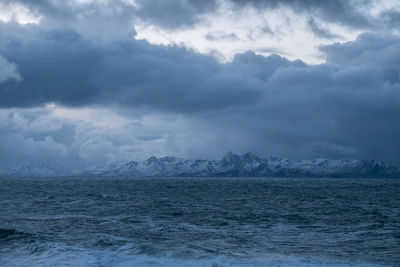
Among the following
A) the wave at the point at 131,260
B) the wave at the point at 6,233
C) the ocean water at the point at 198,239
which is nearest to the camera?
the wave at the point at 131,260

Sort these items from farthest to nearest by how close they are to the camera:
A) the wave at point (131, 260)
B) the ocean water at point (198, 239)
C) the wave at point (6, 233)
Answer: the wave at point (6, 233) → the ocean water at point (198, 239) → the wave at point (131, 260)

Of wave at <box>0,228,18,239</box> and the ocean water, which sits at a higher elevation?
wave at <box>0,228,18,239</box>

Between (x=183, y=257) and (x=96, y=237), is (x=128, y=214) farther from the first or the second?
(x=183, y=257)

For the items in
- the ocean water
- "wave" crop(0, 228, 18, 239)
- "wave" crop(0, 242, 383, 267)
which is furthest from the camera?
"wave" crop(0, 228, 18, 239)

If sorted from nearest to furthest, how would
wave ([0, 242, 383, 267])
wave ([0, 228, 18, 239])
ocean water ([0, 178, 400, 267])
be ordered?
1. wave ([0, 242, 383, 267])
2. ocean water ([0, 178, 400, 267])
3. wave ([0, 228, 18, 239])

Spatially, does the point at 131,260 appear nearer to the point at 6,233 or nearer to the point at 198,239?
the point at 198,239

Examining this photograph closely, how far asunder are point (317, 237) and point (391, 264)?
10792 millimetres

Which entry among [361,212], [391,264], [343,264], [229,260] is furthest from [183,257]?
[361,212]

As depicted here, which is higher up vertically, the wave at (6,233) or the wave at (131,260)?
the wave at (6,233)

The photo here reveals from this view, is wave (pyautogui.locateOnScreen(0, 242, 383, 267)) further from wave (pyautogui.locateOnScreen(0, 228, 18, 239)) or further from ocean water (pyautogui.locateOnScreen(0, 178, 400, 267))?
wave (pyautogui.locateOnScreen(0, 228, 18, 239))

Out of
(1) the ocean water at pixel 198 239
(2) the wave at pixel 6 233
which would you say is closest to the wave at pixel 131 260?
(1) the ocean water at pixel 198 239

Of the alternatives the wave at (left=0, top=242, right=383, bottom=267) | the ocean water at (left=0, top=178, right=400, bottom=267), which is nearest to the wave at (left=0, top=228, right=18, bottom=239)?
the ocean water at (left=0, top=178, right=400, bottom=267)

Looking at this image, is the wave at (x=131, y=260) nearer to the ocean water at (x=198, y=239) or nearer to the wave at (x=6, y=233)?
the ocean water at (x=198, y=239)

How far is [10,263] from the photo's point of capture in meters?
28.3
